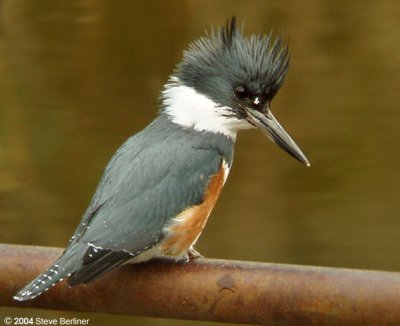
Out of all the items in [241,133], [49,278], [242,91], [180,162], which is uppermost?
[242,91]

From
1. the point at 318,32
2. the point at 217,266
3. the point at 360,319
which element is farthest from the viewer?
the point at 318,32

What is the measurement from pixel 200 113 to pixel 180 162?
0.90 feet

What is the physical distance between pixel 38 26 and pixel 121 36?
35 centimetres

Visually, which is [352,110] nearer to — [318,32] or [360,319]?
[318,32]

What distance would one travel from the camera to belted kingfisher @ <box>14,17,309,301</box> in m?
2.80

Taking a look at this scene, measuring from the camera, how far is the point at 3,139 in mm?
4609

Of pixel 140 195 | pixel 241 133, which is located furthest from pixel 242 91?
pixel 241 133

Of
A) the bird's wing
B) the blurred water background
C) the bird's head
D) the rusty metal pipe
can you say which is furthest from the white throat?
the blurred water background

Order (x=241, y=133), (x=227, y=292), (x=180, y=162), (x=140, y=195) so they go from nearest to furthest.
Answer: (x=227, y=292), (x=140, y=195), (x=180, y=162), (x=241, y=133)

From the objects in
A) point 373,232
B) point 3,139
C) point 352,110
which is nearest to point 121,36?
point 3,139

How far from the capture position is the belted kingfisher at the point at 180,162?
110 inches

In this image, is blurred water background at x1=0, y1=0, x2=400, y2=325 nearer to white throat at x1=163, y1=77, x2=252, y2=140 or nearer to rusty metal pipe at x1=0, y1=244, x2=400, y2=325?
white throat at x1=163, y1=77, x2=252, y2=140

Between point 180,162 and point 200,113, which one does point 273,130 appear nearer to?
point 200,113

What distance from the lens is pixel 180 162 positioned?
305 cm
